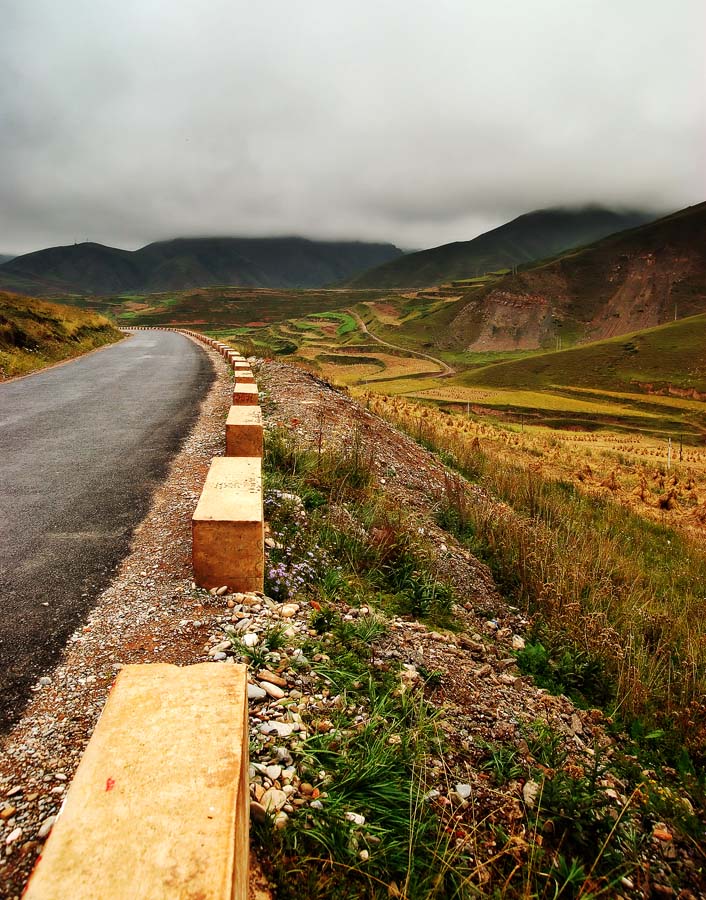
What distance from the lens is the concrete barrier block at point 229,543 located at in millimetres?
3705

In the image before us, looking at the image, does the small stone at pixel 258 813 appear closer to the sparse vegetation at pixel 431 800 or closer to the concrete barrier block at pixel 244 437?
the sparse vegetation at pixel 431 800

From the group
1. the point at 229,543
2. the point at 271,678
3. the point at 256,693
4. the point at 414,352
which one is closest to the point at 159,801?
the point at 256,693

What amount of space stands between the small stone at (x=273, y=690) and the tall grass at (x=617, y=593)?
2.55 metres

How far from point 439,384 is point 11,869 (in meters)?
58.6

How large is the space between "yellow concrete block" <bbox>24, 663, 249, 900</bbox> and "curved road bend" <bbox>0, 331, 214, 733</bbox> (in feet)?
3.73

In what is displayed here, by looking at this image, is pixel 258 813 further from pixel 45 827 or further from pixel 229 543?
pixel 229 543

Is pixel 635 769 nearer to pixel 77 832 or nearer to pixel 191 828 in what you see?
pixel 191 828

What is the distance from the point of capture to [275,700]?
288 cm

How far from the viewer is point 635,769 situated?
3.31 metres

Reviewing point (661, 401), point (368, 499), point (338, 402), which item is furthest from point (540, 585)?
point (661, 401)

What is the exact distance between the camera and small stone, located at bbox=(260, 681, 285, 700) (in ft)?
9.53

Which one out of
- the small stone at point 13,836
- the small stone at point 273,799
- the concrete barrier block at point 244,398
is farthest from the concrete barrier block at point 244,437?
the small stone at point 13,836

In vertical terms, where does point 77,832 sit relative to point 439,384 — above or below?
above

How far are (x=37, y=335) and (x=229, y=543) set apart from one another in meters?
20.9
